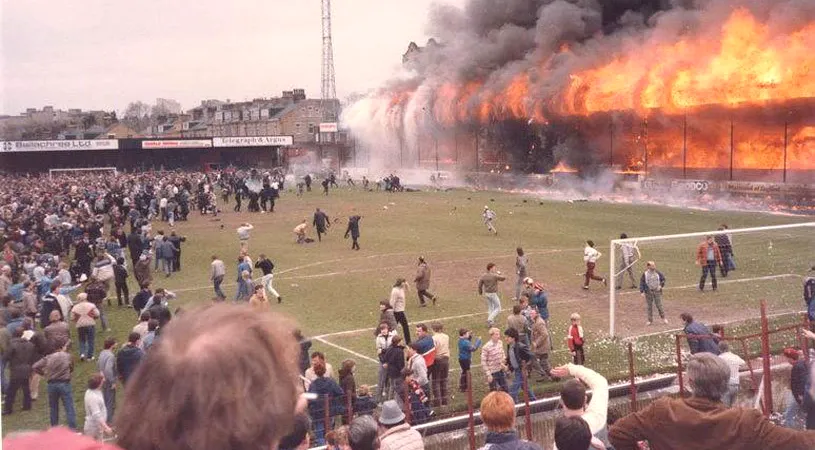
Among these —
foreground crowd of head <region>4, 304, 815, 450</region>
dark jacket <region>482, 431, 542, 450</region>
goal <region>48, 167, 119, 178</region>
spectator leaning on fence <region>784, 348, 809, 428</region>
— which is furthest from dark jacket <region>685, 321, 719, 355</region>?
goal <region>48, 167, 119, 178</region>

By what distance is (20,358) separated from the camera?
1023 cm

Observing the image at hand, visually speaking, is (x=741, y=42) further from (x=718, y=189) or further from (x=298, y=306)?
(x=298, y=306)

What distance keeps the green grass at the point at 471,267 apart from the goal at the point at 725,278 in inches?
2.0

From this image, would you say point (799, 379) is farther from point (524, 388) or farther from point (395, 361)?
point (395, 361)

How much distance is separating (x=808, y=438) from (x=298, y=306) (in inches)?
580

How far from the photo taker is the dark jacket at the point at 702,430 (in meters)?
2.99

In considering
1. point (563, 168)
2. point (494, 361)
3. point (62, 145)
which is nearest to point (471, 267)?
point (494, 361)

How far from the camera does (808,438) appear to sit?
9.55 ft

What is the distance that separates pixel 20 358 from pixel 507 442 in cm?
909

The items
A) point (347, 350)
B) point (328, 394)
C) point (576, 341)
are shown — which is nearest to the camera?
point (328, 394)

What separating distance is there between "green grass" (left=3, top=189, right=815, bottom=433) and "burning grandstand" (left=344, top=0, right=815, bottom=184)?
1281 cm

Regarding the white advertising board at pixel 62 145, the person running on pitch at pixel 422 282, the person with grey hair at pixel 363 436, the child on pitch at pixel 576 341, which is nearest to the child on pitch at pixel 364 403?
the person with grey hair at pixel 363 436

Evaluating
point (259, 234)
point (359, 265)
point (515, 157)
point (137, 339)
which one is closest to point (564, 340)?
point (137, 339)

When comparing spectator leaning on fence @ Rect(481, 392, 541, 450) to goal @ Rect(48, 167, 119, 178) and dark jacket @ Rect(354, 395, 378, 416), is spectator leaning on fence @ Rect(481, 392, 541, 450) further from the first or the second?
goal @ Rect(48, 167, 119, 178)
